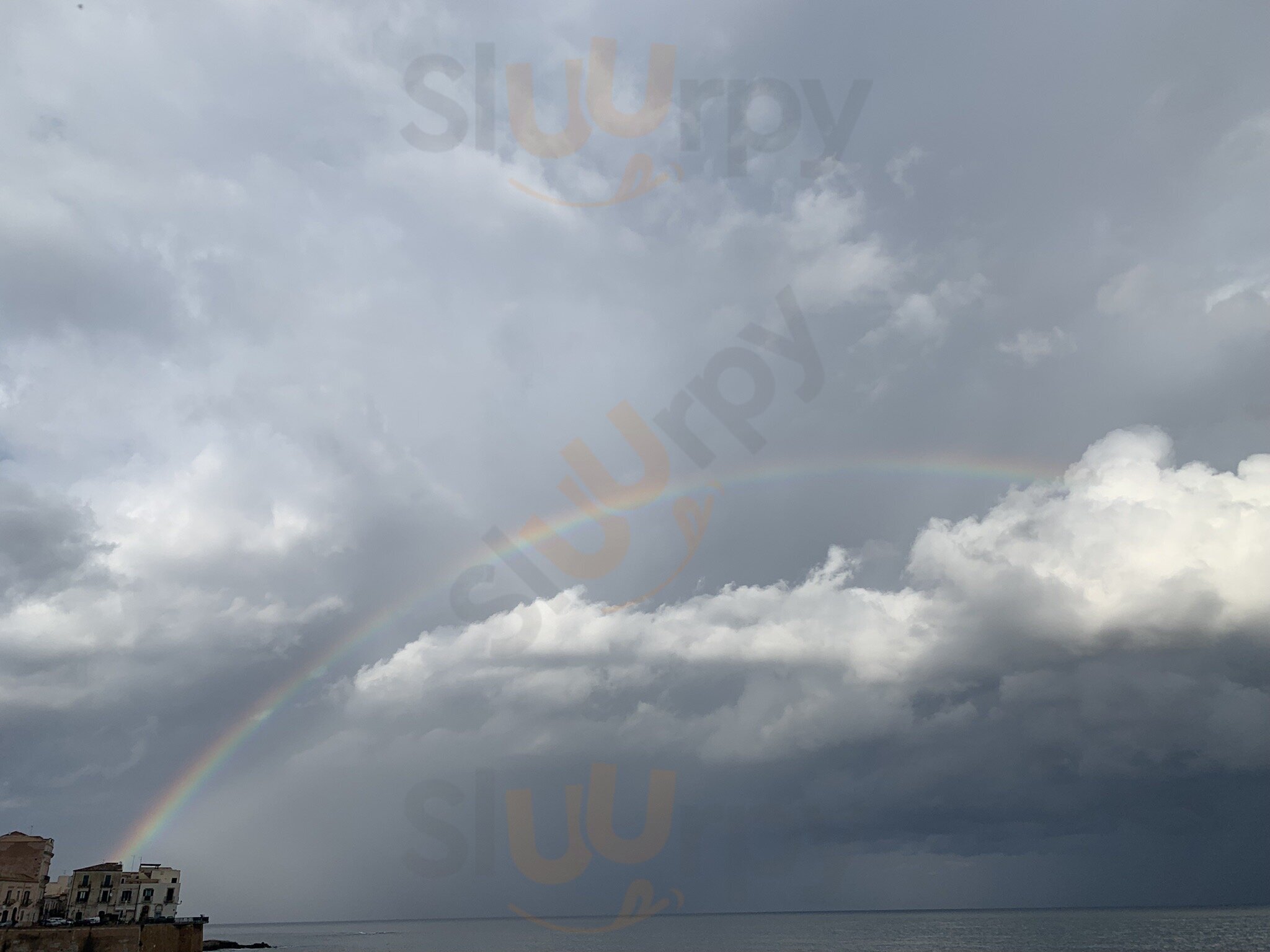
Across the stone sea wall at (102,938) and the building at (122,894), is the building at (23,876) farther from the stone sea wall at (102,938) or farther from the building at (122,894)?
the stone sea wall at (102,938)

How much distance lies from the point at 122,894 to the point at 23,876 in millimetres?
14960

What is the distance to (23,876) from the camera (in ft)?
438

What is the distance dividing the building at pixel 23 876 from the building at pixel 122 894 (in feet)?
16.6

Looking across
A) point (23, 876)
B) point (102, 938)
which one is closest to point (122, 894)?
point (23, 876)

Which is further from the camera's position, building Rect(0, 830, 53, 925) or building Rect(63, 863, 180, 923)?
building Rect(63, 863, 180, 923)

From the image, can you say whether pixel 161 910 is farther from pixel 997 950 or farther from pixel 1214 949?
pixel 1214 949

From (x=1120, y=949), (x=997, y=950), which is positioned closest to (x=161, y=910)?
(x=997, y=950)

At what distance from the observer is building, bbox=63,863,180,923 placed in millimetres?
140000

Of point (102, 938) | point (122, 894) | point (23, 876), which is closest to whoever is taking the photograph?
point (102, 938)

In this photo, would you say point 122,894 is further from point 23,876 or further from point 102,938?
point 102,938

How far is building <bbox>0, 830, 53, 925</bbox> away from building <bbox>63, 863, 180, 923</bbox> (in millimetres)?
5063

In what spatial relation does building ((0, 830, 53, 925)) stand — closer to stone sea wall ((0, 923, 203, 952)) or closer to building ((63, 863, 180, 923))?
building ((63, 863, 180, 923))

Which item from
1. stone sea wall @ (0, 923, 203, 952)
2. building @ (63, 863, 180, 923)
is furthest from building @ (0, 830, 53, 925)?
stone sea wall @ (0, 923, 203, 952)

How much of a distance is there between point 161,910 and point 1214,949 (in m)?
207
